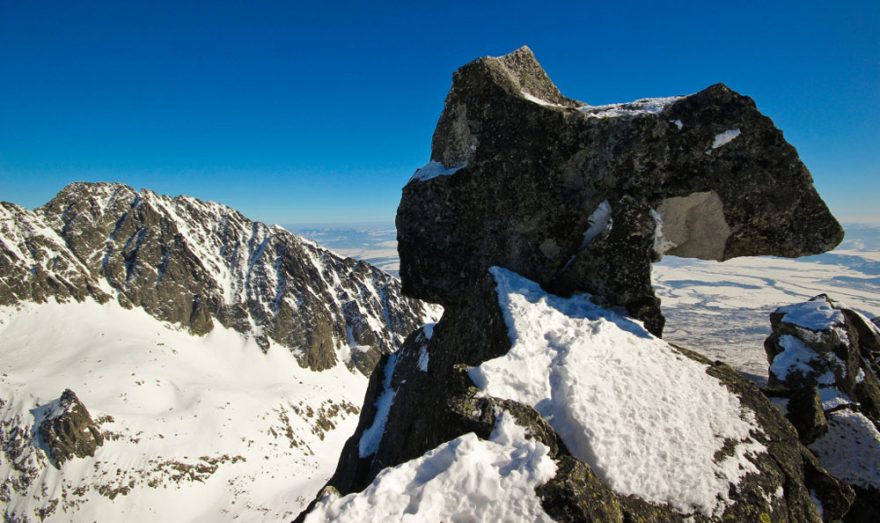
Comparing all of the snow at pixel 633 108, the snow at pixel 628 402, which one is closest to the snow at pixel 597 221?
the snow at pixel 628 402

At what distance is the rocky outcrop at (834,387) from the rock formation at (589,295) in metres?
3.44

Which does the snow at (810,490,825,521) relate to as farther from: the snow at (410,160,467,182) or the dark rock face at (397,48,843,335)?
the snow at (410,160,467,182)

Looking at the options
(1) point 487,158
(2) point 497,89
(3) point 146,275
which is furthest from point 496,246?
(3) point 146,275

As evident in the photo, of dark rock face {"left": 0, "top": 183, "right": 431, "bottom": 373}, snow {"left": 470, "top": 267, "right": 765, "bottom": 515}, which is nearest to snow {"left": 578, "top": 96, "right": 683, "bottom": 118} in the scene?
snow {"left": 470, "top": 267, "right": 765, "bottom": 515}

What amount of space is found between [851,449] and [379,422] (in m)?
20.1

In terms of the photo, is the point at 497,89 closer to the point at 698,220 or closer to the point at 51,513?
the point at 698,220

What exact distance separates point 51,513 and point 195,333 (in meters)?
97.9

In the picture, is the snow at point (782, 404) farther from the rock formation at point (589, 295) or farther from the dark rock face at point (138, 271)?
the dark rock face at point (138, 271)

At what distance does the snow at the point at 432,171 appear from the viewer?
63.3ft

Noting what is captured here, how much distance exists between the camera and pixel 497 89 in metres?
18.6

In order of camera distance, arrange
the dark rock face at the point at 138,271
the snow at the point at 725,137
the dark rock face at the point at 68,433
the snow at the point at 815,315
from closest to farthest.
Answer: the snow at the point at 725,137, the snow at the point at 815,315, the dark rock face at the point at 68,433, the dark rock face at the point at 138,271

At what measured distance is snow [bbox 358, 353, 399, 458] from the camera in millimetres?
21641

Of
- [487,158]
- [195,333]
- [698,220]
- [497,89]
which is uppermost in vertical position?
[497,89]

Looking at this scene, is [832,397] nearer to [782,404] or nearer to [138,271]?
[782,404]
